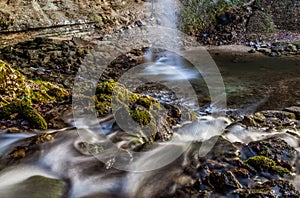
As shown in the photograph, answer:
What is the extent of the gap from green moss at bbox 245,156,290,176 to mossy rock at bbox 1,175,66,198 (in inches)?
106

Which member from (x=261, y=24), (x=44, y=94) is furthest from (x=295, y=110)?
(x=261, y=24)

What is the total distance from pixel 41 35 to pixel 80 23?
7.95 ft

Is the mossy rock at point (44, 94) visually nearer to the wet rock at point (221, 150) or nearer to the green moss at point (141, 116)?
the green moss at point (141, 116)

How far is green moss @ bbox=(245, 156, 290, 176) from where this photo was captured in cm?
395

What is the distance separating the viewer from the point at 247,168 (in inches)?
154

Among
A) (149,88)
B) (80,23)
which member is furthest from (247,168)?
(80,23)

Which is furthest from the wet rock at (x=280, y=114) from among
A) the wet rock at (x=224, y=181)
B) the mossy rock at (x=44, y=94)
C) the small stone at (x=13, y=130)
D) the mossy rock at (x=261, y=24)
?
the mossy rock at (x=261, y=24)

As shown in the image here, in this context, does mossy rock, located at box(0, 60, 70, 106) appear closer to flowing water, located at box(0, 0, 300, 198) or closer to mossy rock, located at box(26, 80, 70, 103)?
mossy rock, located at box(26, 80, 70, 103)

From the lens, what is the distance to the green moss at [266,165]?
12.9 feet

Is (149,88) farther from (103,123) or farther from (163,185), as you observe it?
(163,185)

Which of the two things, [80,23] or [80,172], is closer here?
[80,172]

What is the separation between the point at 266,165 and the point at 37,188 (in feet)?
10.3

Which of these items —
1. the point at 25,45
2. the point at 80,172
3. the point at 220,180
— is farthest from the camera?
the point at 25,45

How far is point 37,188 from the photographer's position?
10.8ft
